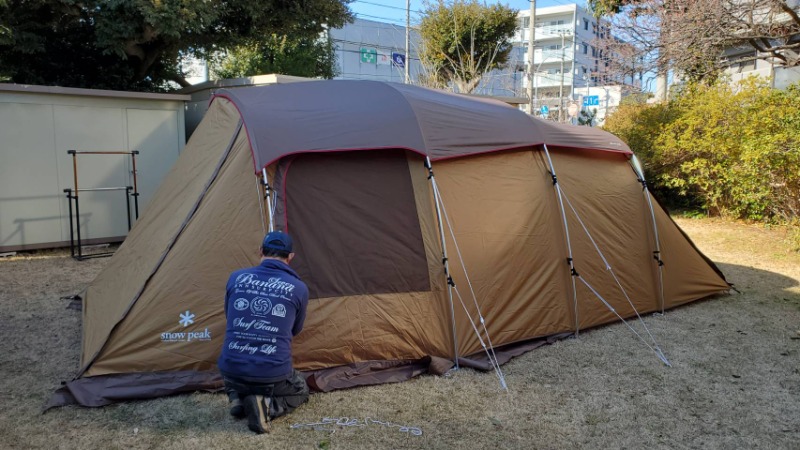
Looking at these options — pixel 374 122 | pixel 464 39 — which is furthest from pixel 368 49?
pixel 374 122

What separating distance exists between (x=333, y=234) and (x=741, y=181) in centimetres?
830

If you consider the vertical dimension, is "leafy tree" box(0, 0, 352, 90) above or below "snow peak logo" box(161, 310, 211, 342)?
above

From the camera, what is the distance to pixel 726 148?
34.0 feet

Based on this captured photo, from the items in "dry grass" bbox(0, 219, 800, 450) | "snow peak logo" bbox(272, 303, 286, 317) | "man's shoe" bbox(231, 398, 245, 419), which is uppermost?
"snow peak logo" bbox(272, 303, 286, 317)

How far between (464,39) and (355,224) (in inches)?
617

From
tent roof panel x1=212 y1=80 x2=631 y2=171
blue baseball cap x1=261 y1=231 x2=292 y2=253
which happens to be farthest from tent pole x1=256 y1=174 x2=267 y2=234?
blue baseball cap x1=261 y1=231 x2=292 y2=253

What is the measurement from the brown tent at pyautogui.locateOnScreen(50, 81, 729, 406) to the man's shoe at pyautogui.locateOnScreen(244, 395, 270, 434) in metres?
0.60

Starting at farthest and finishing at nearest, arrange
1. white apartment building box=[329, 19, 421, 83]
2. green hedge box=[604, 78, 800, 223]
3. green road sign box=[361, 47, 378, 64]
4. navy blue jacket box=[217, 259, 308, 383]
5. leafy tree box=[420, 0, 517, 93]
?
green road sign box=[361, 47, 378, 64] → white apartment building box=[329, 19, 421, 83] → leafy tree box=[420, 0, 517, 93] → green hedge box=[604, 78, 800, 223] → navy blue jacket box=[217, 259, 308, 383]

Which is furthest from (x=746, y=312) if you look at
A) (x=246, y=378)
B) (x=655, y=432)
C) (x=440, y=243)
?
(x=246, y=378)

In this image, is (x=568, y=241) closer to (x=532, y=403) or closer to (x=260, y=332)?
(x=532, y=403)

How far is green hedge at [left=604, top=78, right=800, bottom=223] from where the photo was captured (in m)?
9.09

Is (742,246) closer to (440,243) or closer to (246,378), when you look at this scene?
(440,243)

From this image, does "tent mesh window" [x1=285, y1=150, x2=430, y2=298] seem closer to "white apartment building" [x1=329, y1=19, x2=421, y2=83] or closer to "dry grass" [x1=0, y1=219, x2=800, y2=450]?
"dry grass" [x1=0, y1=219, x2=800, y2=450]

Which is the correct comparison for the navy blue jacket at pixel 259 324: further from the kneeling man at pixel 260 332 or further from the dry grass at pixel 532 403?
the dry grass at pixel 532 403
